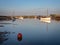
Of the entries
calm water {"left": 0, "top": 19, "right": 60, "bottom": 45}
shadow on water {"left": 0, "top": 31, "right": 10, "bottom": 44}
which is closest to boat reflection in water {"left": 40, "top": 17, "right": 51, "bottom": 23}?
calm water {"left": 0, "top": 19, "right": 60, "bottom": 45}

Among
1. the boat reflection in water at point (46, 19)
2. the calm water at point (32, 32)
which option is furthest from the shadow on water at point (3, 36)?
the boat reflection in water at point (46, 19)

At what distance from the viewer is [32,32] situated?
1854mm

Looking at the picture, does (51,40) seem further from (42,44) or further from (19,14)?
(19,14)

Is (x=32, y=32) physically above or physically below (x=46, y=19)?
below

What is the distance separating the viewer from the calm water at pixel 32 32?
71.3 inches

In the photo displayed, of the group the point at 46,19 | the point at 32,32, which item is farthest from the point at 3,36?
the point at 46,19

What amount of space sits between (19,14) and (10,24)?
0.64 ft

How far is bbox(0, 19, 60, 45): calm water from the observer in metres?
1.81

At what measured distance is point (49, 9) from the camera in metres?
1.81

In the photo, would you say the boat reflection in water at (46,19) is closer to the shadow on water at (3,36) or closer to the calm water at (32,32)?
the calm water at (32,32)

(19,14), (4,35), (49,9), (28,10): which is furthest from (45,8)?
(4,35)

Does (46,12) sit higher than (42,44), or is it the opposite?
(46,12)

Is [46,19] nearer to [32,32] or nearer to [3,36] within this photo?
[32,32]

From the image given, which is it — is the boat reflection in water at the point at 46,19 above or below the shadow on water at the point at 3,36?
above
